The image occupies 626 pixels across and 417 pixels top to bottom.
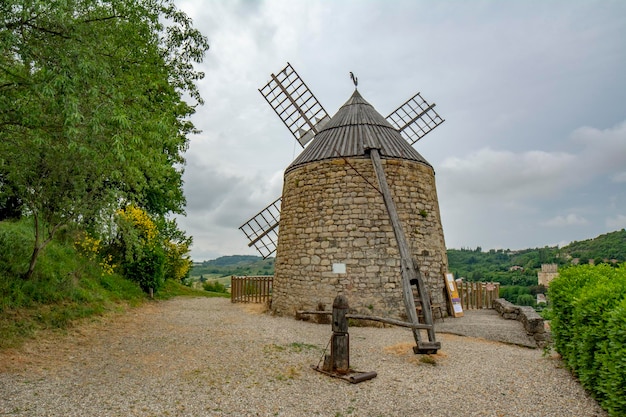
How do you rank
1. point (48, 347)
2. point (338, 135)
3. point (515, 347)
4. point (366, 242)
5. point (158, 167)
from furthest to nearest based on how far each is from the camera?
point (338, 135)
point (366, 242)
point (515, 347)
point (158, 167)
point (48, 347)

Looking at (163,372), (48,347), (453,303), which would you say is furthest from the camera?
(453,303)

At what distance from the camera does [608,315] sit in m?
4.65

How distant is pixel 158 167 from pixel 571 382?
308 inches

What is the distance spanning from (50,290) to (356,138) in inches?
360

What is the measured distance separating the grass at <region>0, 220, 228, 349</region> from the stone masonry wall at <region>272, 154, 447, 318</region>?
547 centimetres

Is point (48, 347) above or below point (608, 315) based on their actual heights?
below

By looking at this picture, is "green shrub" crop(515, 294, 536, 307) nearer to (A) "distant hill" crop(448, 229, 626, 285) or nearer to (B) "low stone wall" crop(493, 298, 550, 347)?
(A) "distant hill" crop(448, 229, 626, 285)

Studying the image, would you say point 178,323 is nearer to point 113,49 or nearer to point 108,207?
point 108,207

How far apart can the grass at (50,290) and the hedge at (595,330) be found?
868 centimetres

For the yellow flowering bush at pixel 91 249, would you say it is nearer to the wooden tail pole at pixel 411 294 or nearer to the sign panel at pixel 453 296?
the wooden tail pole at pixel 411 294

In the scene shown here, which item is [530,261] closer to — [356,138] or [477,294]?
[477,294]

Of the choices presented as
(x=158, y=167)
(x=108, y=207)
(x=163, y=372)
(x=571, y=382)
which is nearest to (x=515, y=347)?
(x=571, y=382)

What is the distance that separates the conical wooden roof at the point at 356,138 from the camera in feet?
37.9

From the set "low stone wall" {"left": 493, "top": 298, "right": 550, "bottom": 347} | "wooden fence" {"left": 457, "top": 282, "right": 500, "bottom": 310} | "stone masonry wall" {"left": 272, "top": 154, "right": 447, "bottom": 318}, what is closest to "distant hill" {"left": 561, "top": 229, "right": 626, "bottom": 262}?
"wooden fence" {"left": 457, "top": 282, "right": 500, "bottom": 310}
